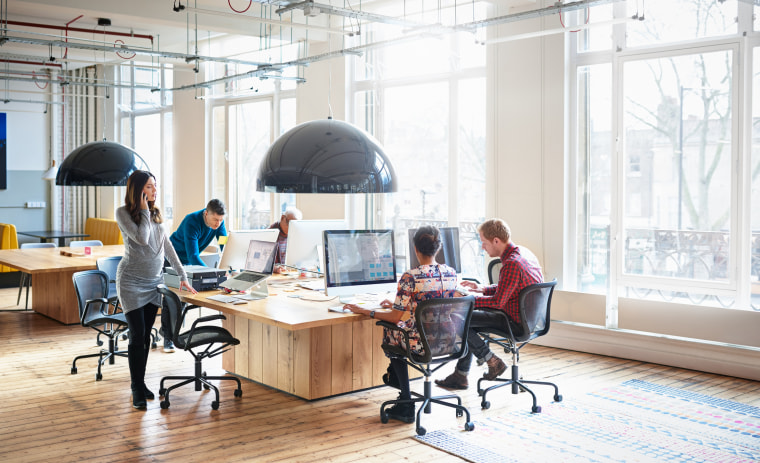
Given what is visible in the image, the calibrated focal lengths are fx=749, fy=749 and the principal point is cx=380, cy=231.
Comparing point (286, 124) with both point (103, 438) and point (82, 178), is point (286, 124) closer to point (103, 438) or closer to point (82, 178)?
point (82, 178)

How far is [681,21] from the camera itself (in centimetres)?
669

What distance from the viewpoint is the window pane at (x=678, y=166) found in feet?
21.4

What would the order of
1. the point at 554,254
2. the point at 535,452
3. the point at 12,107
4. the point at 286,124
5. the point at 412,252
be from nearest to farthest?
the point at 535,452, the point at 412,252, the point at 554,254, the point at 286,124, the point at 12,107

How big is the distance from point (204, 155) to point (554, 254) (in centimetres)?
650

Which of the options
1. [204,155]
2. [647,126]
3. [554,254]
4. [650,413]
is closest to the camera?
[650,413]

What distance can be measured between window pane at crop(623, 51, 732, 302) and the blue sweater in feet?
13.0

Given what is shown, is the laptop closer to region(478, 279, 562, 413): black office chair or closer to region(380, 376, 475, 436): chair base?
region(380, 376, 475, 436): chair base

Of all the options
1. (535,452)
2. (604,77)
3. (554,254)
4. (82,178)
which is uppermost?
(604,77)

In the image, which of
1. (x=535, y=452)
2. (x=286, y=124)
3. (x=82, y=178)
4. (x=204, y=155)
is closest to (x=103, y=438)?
(x=535, y=452)

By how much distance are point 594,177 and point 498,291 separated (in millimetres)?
2588

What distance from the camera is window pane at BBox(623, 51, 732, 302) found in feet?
21.4

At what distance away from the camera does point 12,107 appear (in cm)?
1348

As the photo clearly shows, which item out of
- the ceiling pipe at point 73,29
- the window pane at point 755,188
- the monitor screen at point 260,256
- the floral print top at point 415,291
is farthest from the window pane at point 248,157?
the window pane at point 755,188

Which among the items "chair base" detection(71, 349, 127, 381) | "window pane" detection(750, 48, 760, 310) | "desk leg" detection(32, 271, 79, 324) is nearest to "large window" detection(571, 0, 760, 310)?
"window pane" detection(750, 48, 760, 310)
